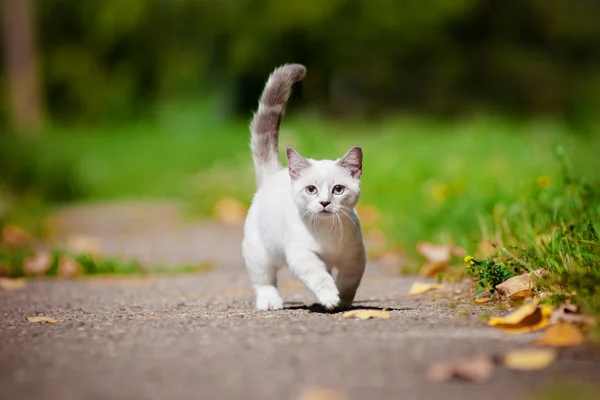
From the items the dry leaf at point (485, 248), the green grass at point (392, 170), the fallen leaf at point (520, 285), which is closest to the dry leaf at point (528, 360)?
the fallen leaf at point (520, 285)

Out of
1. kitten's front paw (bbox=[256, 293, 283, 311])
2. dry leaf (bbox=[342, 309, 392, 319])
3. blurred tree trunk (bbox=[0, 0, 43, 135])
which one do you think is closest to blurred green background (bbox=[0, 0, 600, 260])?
blurred tree trunk (bbox=[0, 0, 43, 135])

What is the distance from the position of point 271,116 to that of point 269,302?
3.23 feet

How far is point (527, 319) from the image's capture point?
3311mm

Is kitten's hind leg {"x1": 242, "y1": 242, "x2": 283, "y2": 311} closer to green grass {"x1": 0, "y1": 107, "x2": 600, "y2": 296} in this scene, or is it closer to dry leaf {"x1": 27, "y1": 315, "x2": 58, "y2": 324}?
dry leaf {"x1": 27, "y1": 315, "x2": 58, "y2": 324}

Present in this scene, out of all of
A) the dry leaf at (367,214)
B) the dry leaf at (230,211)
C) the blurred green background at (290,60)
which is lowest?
the dry leaf at (367,214)

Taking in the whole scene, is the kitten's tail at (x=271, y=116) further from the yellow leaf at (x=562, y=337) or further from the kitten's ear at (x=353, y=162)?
the yellow leaf at (x=562, y=337)

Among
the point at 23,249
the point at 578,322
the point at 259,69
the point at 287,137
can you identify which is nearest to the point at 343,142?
the point at 287,137

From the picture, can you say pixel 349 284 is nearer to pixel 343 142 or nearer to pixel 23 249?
pixel 23 249

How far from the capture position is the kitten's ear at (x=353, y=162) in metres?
4.13

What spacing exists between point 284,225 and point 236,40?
18.8 m

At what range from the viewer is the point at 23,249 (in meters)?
6.73

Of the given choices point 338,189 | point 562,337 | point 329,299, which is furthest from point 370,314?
point 562,337

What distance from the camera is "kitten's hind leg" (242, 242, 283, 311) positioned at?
4258mm

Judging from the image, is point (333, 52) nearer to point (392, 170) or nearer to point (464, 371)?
point (392, 170)
